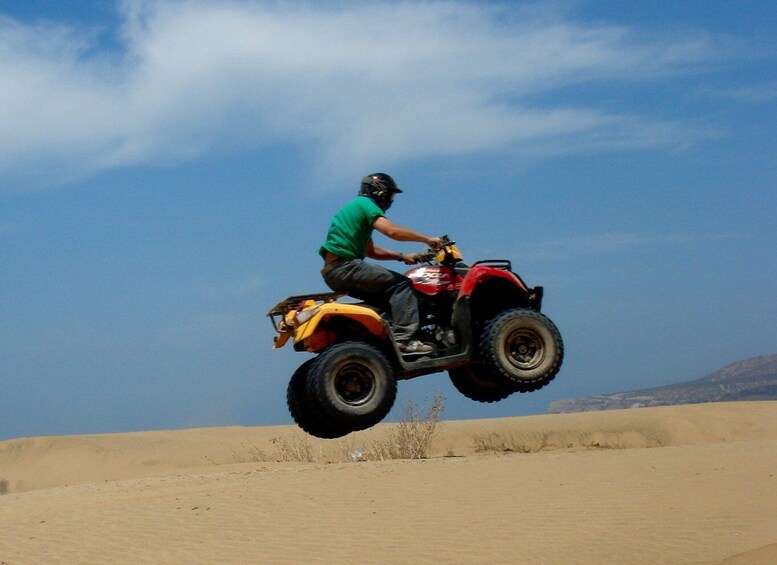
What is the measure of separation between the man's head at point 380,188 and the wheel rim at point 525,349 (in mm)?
1848

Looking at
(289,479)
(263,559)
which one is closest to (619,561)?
(263,559)

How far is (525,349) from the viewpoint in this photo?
34.3ft

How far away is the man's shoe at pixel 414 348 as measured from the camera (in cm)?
1010

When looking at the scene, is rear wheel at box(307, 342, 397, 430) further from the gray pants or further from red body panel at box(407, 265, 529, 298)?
red body panel at box(407, 265, 529, 298)

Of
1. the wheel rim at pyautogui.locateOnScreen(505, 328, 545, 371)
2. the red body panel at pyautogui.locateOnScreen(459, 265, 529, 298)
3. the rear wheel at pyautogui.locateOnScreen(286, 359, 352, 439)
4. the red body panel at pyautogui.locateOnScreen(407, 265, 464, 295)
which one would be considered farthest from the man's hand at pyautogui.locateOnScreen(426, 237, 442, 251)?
the rear wheel at pyautogui.locateOnScreen(286, 359, 352, 439)

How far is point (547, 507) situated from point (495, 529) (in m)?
0.84

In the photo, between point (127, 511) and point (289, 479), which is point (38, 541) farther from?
point (289, 479)

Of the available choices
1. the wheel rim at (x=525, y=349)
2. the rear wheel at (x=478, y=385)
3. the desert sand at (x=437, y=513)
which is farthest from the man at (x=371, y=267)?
the desert sand at (x=437, y=513)

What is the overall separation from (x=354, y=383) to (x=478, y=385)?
5.96 ft

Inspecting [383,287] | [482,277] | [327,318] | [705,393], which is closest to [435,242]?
[482,277]

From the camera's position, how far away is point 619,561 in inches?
290

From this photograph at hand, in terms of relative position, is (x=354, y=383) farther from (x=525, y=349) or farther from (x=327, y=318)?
(x=525, y=349)

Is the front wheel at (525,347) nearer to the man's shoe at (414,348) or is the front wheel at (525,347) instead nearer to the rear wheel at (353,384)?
the man's shoe at (414,348)

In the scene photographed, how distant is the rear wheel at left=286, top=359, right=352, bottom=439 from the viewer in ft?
32.1
